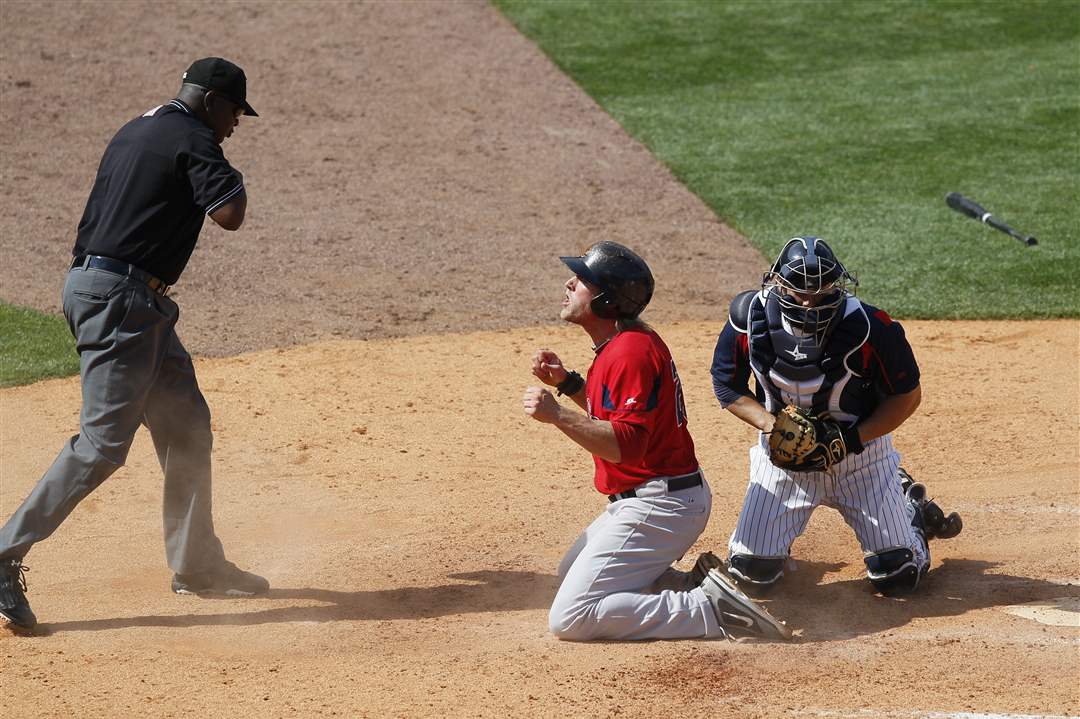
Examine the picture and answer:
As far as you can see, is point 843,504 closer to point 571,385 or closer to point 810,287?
point 810,287

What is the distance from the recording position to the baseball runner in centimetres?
480

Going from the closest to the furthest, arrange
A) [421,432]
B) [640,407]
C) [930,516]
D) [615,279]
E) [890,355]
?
[640,407], [615,279], [890,355], [930,516], [421,432]

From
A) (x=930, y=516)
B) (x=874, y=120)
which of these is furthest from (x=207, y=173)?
(x=874, y=120)

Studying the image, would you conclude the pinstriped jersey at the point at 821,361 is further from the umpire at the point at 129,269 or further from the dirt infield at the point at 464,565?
the umpire at the point at 129,269

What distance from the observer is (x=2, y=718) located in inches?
172

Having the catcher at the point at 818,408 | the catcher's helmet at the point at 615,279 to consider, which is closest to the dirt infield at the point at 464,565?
the catcher at the point at 818,408

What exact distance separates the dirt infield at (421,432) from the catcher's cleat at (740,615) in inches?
2.7

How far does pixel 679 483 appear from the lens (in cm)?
500

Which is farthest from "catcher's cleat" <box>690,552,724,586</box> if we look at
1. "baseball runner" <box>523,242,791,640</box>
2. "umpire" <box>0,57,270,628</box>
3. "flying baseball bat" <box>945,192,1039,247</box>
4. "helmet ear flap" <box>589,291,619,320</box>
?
"flying baseball bat" <box>945,192,1039,247</box>

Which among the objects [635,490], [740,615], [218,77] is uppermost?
[218,77]

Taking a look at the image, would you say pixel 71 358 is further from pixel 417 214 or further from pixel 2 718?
pixel 2 718

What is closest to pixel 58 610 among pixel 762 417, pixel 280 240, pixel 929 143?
pixel 762 417

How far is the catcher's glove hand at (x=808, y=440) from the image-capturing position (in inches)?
200

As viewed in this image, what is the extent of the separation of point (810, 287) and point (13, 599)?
334 cm
